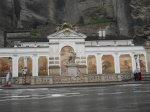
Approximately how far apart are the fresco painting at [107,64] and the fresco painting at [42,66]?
11831 millimetres

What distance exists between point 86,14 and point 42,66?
35.5m

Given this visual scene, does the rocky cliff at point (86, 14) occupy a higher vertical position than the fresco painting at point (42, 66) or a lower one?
higher

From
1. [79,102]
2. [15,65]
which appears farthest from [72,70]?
[79,102]

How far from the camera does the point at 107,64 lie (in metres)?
46.9

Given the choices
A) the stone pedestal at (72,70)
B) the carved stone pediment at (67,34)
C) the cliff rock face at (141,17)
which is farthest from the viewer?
the cliff rock face at (141,17)

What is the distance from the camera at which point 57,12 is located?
82000 millimetres

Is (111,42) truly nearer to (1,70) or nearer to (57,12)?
(1,70)

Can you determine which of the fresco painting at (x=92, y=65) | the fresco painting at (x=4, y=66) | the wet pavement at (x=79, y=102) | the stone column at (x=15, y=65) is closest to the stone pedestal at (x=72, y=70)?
the fresco painting at (x=92, y=65)

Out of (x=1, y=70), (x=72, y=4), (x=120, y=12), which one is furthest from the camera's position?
(x=72, y=4)

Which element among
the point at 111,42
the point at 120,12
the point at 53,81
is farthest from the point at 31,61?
the point at 120,12

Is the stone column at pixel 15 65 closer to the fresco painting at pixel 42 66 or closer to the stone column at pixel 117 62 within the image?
the fresco painting at pixel 42 66

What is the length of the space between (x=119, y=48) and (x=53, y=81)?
21500 millimetres

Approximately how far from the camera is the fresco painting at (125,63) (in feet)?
152

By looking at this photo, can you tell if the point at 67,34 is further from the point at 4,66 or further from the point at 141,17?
the point at 141,17
